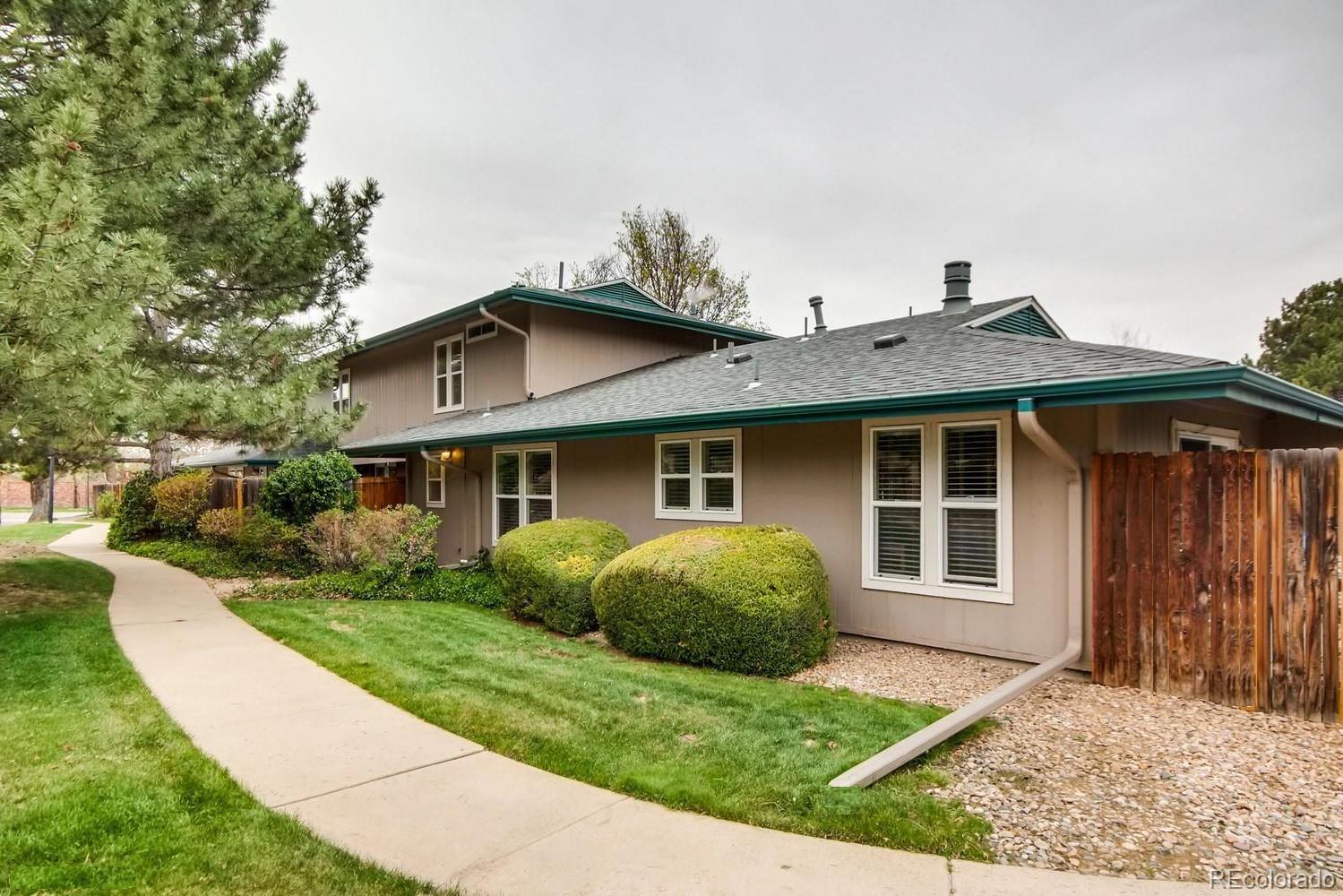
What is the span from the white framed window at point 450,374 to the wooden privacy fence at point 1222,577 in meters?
12.0

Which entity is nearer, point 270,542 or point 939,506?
point 939,506

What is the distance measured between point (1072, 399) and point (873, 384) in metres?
2.05

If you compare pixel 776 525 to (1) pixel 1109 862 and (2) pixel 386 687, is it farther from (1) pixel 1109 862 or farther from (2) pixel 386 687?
(1) pixel 1109 862

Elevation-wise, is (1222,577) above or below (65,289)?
below

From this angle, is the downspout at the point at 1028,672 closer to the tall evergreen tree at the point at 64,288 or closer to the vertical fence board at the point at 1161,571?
the vertical fence board at the point at 1161,571

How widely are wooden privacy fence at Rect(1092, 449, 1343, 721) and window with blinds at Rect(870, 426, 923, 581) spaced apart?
1.52 metres

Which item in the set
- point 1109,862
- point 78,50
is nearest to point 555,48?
point 78,50

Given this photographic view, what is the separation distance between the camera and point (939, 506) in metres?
6.54

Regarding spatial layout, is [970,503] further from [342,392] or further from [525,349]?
[342,392]

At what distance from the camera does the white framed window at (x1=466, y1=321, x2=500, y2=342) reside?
537 inches

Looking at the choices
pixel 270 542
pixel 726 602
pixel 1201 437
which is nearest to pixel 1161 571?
pixel 1201 437

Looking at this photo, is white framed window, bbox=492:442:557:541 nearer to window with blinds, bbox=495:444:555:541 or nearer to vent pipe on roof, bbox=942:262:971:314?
window with blinds, bbox=495:444:555:541

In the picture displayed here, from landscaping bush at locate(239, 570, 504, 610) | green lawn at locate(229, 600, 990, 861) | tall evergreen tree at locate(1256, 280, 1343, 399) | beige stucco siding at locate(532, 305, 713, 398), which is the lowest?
landscaping bush at locate(239, 570, 504, 610)

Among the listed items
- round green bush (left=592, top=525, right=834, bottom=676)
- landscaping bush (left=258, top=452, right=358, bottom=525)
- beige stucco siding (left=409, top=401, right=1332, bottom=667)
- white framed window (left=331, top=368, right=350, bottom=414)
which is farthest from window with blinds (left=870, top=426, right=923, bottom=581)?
white framed window (left=331, top=368, right=350, bottom=414)
